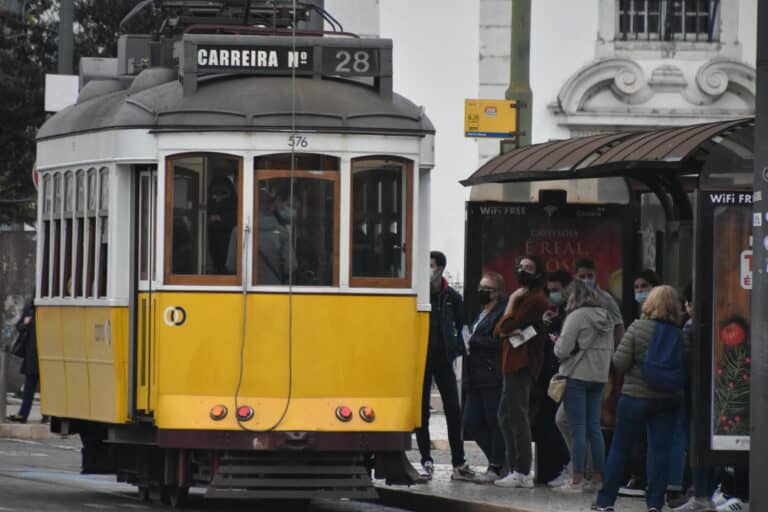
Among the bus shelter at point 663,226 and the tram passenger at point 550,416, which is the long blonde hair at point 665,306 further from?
the tram passenger at point 550,416

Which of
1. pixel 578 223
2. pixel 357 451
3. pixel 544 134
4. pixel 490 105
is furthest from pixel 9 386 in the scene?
pixel 357 451

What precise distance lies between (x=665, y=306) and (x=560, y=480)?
2.94m

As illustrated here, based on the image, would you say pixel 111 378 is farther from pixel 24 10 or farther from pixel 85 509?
pixel 24 10

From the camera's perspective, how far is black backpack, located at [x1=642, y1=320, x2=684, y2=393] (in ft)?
44.3

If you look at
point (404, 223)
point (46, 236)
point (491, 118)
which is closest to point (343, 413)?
point (404, 223)

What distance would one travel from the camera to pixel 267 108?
14.1 m

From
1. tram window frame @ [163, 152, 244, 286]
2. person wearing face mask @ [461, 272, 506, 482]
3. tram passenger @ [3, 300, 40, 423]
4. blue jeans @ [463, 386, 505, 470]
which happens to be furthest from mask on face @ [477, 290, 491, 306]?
tram passenger @ [3, 300, 40, 423]

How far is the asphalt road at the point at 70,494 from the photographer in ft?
49.2

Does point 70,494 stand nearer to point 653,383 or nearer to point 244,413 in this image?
point 244,413

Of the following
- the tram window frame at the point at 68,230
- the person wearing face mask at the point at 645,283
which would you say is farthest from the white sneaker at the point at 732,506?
the tram window frame at the point at 68,230

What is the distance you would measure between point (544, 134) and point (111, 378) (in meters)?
14.1

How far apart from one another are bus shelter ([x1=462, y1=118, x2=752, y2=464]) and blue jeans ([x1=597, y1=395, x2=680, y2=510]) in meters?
0.44

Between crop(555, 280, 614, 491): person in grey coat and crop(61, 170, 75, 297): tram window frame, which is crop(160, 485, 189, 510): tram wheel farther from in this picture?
crop(555, 280, 614, 491): person in grey coat

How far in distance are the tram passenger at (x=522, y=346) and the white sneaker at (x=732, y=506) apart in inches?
83.5
